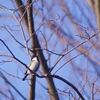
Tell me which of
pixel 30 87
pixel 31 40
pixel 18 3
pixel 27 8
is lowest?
pixel 30 87

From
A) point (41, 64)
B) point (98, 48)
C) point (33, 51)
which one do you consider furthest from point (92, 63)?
point (33, 51)

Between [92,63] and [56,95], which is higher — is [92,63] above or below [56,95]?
above

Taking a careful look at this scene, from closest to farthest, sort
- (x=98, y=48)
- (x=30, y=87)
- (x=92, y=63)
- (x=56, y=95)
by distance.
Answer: (x=30, y=87) → (x=56, y=95) → (x=98, y=48) → (x=92, y=63)

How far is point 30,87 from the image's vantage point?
191cm

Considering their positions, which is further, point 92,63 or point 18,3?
point 92,63

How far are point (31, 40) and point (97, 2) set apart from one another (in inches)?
21.5

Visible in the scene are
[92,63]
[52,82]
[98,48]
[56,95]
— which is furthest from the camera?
[92,63]

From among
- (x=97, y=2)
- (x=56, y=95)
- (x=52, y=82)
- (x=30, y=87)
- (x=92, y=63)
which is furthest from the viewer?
(x=92, y=63)

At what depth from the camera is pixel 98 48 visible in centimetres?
241

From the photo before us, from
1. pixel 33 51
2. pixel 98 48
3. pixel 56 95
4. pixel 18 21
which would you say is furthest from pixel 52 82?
pixel 18 21

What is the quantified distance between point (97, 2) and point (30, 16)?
0.55 meters

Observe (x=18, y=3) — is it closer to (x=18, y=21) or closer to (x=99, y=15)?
(x=18, y=21)

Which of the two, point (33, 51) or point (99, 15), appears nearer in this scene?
point (99, 15)

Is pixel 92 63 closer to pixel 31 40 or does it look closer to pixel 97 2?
pixel 31 40
